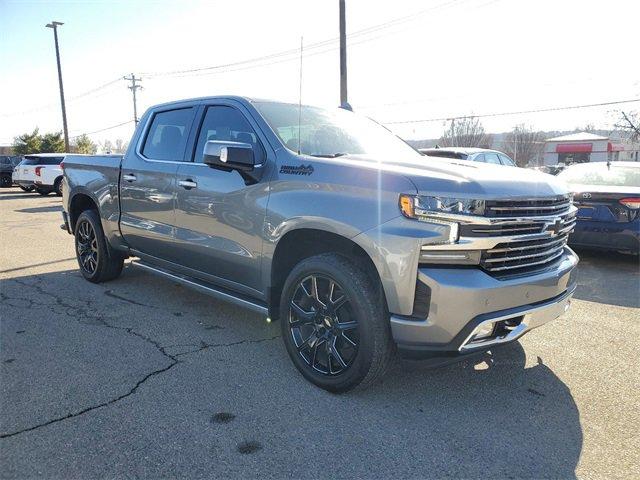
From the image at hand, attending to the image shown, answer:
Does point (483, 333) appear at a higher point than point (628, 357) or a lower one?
higher

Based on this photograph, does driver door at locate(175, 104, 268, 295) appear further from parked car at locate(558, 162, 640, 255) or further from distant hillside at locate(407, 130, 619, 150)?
distant hillside at locate(407, 130, 619, 150)

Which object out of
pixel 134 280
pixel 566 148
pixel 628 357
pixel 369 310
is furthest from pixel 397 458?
pixel 566 148

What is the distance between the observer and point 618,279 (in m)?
6.33

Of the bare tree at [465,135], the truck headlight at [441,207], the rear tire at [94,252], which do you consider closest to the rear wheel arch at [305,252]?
the truck headlight at [441,207]

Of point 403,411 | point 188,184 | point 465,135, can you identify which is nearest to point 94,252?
point 188,184

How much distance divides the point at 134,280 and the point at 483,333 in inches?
181

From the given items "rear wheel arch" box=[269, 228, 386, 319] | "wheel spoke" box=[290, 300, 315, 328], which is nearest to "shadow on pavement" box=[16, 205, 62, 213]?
"rear wheel arch" box=[269, 228, 386, 319]

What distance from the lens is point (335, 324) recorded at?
127 inches

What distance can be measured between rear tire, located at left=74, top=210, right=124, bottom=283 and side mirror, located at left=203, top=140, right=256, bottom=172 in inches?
109

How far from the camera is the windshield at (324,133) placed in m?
3.81

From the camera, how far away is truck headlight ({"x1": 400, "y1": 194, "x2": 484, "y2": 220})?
2738 millimetres

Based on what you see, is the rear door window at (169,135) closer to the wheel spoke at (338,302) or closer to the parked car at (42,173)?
the wheel spoke at (338,302)

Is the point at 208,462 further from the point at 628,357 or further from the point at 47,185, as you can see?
the point at 47,185

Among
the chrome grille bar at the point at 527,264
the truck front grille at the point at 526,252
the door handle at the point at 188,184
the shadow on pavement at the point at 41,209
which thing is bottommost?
the shadow on pavement at the point at 41,209
